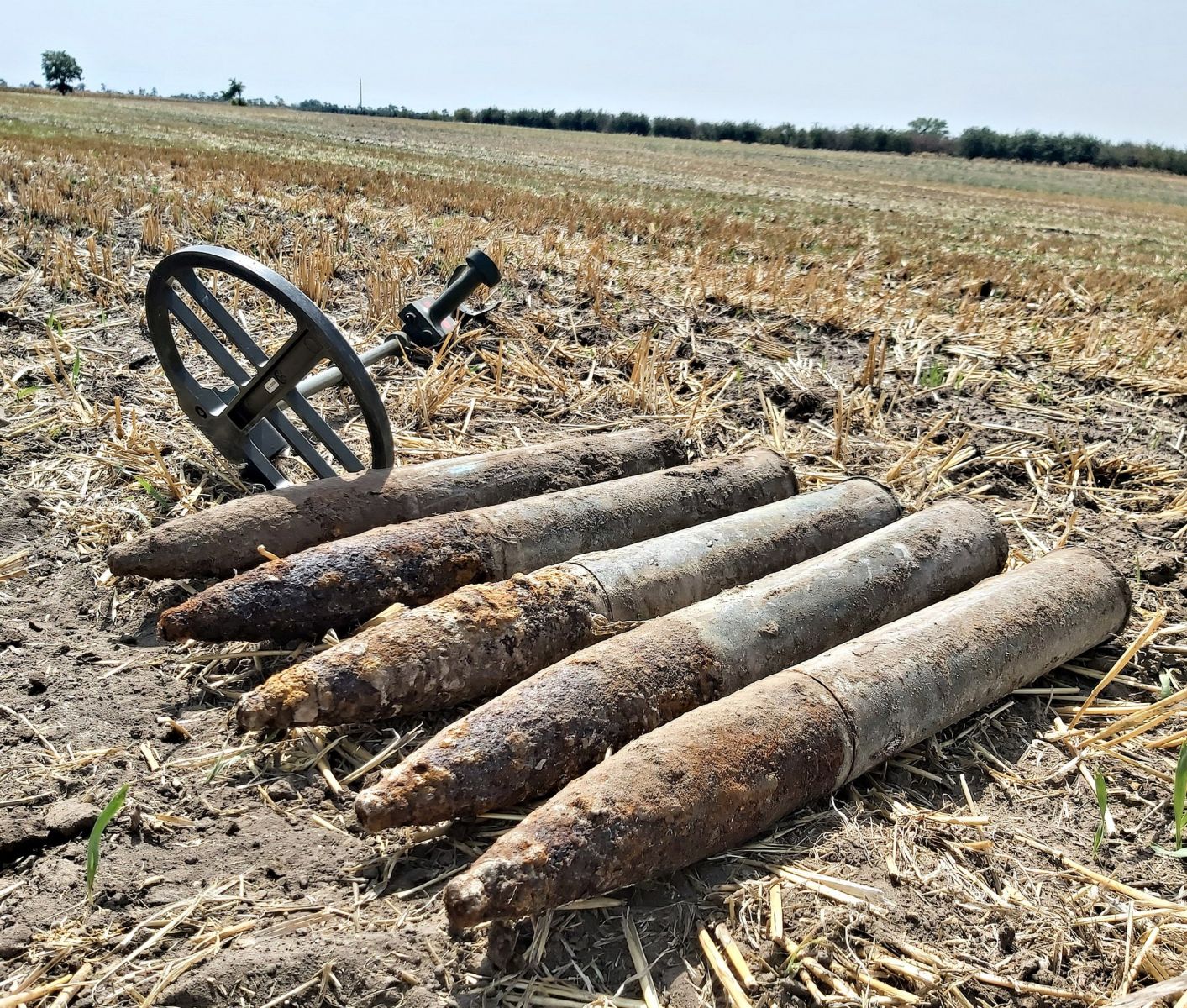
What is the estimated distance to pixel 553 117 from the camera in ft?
296

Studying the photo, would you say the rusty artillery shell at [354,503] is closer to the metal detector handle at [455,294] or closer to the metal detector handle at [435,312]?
the metal detector handle at [455,294]

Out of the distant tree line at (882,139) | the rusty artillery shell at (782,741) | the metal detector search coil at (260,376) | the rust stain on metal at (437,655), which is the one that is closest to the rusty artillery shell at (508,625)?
the rust stain on metal at (437,655)

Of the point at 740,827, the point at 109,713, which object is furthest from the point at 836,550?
the point at 109,713

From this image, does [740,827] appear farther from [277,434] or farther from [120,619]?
[277,434]

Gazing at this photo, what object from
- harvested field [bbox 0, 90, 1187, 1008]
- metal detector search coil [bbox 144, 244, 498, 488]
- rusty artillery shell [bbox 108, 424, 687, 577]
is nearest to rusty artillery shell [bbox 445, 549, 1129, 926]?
harvested field [bbox 0, 90, 1187, 1008]

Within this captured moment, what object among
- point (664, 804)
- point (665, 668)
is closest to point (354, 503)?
point (665, 668)

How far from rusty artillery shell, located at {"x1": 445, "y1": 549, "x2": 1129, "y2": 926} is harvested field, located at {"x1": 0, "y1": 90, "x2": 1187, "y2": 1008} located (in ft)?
0.54

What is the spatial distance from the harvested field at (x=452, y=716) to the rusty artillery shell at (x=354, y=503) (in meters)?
0.27

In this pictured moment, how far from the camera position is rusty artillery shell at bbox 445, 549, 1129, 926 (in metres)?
2.15

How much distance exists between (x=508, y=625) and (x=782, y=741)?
0.97m

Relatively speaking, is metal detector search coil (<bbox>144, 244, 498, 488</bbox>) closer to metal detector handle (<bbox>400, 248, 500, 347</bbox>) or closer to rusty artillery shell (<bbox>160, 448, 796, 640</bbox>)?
rusty artillery shell (<bbox>160, 448, 796, 640</bbox>)

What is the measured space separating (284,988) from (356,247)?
27.5 feet

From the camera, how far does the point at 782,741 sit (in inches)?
101

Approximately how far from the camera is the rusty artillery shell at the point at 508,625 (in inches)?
107
